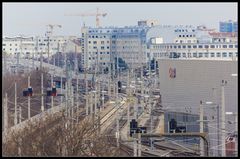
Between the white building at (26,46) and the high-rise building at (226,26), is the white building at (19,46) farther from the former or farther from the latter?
the high-rise building at (226,26)

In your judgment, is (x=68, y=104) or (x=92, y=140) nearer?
(x=92, y=140)

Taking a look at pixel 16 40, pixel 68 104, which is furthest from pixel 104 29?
pixel 68 104

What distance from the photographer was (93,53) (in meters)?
16.8

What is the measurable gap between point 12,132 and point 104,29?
1530cm

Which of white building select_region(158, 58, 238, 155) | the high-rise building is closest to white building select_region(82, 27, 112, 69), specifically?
the high-rise building

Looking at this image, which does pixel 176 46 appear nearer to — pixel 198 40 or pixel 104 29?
pixel 198 40

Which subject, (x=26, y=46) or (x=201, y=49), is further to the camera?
(x=26, y=46)

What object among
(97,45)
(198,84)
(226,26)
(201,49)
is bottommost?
(198,84)

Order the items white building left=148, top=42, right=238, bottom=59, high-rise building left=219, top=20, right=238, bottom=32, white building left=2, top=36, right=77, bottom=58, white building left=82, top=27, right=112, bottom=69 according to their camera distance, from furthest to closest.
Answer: high-rise building left=219, top=20, right=238, bottom=32 < white building left=2, top=36, right=77, bottom=58 < white building left=82, top=27, right=112, bottom=69 < white building left=148, top=42, right=238, bottom=59

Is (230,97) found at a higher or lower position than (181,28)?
lower

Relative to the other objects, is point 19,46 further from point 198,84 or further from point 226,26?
point 198,84

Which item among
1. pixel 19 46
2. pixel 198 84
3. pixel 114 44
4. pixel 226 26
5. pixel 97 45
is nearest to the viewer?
pixel 198 84

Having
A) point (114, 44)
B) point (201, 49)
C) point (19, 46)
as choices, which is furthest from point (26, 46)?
point (201, 49)

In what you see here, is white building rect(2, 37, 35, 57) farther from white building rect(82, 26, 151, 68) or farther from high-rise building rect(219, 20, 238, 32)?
high-rise building rect(219, 20, 238, 32)
